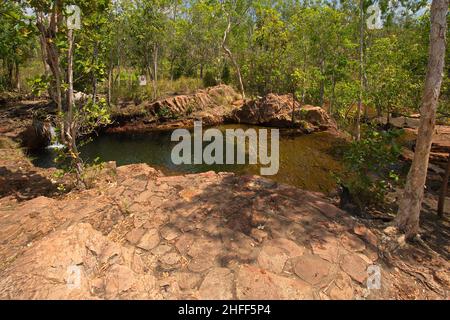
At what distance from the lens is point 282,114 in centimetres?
2217

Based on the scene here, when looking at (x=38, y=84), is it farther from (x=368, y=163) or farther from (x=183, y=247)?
(x=368, y=163)

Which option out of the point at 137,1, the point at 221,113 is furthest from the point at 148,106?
the point at 137,1

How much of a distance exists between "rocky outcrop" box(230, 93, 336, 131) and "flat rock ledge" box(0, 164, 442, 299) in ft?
47.5

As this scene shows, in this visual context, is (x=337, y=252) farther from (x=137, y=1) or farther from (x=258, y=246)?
(x=137, y=1)

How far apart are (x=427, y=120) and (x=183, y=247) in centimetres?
519

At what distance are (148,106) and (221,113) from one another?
6.07 m

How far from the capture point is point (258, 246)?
5.42m

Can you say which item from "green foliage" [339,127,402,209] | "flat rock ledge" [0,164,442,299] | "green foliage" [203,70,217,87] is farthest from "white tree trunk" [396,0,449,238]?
"green foliage" [203,70,217,87]

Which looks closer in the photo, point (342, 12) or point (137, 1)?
point (342, 12)

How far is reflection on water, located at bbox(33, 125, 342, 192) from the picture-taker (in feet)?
40.8

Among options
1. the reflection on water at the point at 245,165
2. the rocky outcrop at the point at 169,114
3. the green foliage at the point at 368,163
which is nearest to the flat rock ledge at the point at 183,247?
the green foliage at the point at 368,163

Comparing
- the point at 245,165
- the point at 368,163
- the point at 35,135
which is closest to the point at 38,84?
the point at 368,163

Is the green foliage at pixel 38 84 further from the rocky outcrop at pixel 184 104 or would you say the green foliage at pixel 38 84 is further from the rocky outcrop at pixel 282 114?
the rocky outcrop at pixel 184 104

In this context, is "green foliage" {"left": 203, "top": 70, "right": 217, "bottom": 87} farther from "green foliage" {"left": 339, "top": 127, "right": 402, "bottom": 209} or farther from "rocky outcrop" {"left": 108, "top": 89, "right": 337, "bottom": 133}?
"green foliage" {"left": 339, "top": 127, "right": 402, "bottom": 209}
